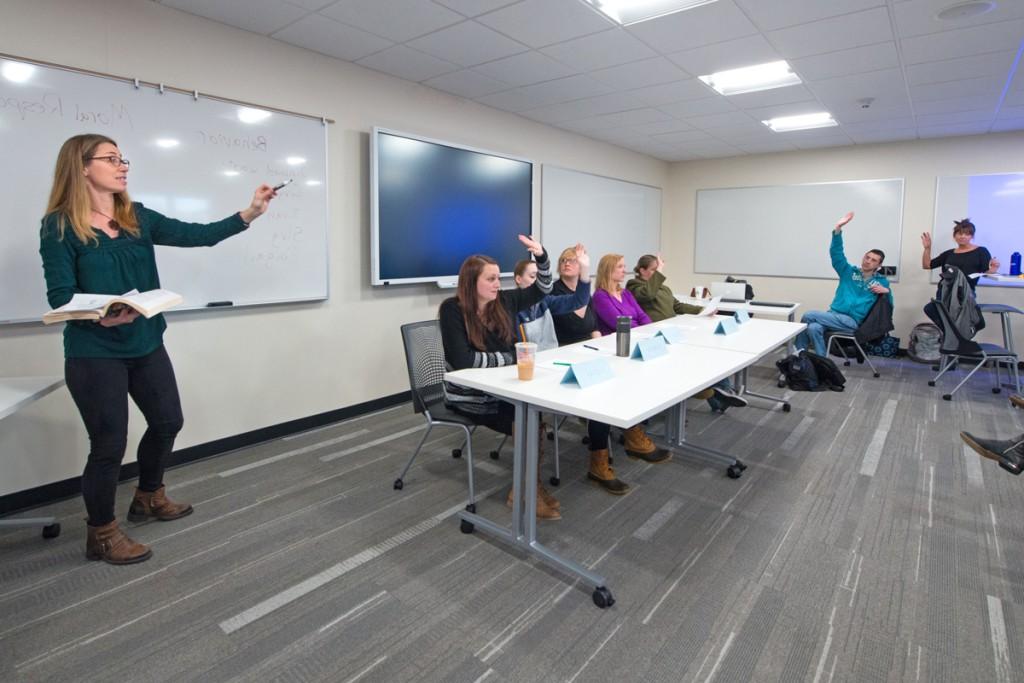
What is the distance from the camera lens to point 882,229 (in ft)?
20.7

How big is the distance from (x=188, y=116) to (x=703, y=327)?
129 inches

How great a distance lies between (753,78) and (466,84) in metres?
2.15

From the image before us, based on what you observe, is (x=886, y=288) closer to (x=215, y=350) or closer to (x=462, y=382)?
(x=462, y=382)

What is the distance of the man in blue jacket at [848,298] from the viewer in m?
5.24

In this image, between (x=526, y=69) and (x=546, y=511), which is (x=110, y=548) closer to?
(x=546, y=511)

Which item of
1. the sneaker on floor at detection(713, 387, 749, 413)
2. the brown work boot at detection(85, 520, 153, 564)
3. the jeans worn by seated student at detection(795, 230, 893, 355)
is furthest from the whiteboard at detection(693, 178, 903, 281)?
the brown work boot at detection(85, 520, 153, 564)

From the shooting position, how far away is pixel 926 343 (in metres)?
5.84

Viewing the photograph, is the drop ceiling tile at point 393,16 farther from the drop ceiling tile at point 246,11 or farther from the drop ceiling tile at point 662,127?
the drop ceiling tile at point 662,127

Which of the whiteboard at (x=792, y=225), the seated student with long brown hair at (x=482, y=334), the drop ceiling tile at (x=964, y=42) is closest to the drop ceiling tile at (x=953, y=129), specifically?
the whiteboard at (x=792, y=225)

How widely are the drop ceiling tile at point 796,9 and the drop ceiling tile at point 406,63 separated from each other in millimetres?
1856

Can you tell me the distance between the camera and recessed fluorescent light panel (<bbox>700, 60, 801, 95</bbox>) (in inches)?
149

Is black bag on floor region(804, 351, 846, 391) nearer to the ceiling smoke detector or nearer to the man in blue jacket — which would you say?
the man in blue jacket

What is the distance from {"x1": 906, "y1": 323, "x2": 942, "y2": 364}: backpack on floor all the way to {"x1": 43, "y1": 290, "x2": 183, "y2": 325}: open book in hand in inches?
269

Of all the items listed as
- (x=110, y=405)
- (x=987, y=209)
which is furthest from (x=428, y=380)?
(x=987, y=209)
